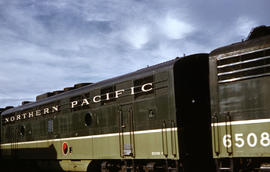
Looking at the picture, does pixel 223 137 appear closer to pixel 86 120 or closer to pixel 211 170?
pixel 211 170

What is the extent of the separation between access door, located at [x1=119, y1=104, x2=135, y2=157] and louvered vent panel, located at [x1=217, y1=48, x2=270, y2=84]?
3877 millimetres

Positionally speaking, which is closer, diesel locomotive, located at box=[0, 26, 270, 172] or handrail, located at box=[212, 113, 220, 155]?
diesel locomotive, located at box=[0, 26, 270, 172]

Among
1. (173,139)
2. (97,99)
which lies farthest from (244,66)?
(97,99)

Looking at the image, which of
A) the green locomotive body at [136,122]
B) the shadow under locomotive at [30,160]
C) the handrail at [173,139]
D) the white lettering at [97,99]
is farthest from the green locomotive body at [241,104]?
the shadow under locomotive at [30,160]

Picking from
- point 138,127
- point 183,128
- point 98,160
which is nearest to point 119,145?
point 138,127

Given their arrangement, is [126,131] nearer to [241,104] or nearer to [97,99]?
[97,99]

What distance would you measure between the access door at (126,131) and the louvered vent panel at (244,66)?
3877 mm

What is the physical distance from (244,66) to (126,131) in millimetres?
4990

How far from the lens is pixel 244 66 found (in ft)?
29.0

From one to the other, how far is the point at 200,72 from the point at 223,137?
2.54 meters

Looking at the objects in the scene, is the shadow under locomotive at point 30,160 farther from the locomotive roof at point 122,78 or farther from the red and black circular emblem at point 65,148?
the locomotive roof at point 122,78

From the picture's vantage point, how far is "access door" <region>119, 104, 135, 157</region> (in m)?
11.8

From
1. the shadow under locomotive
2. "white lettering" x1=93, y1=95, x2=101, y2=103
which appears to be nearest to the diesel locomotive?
"white lettering" x1=93, y1=95, x2=101, y2=103

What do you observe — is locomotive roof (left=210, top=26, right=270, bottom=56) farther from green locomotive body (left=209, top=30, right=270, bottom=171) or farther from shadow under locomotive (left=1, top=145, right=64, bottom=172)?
shadow under locomotive (left=1, top=145, right=64, bottom=172)
